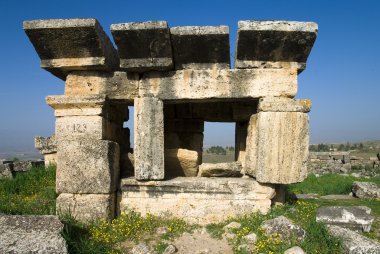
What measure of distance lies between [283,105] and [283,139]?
482mm

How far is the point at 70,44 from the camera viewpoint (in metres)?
Answer: 4.21

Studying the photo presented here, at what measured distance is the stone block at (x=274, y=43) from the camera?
13.2 feet

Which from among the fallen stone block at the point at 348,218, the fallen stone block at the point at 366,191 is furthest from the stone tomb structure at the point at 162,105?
the fallen stone block at the point at 366,191

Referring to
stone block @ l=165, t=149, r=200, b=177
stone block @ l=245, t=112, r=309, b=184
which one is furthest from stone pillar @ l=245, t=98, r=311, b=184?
stone block @ l=165, t=149, r=200, b=177

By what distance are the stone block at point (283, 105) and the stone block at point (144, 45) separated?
1472 mm

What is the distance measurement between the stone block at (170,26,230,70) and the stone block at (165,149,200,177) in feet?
4.88

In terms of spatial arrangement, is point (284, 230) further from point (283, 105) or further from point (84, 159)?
point (84, 159)

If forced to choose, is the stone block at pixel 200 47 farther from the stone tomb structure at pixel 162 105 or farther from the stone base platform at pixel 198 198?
the stone base platform at pixel 198 198

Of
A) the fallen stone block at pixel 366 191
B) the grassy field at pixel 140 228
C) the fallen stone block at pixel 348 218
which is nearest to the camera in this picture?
the grassy field at pixel 140 228

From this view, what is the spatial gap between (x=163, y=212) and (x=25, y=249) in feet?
6.46

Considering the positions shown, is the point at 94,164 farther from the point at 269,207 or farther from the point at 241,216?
the point at 269,207

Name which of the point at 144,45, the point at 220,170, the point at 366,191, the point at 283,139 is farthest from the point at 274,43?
the point at 366,191

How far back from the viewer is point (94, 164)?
440 centimetres

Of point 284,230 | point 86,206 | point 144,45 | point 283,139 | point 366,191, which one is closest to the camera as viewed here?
point 284,230
